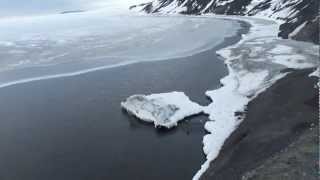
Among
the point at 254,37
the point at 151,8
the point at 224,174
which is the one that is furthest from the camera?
the point at 151,8

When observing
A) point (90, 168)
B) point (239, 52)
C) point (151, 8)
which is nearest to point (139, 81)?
point (239, 52)

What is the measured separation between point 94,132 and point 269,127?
1298cm

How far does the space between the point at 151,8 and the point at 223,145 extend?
445 feet

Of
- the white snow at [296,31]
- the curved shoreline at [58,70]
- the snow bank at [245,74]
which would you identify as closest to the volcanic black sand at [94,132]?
the snow bank at [245,74]

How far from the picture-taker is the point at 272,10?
96750mm

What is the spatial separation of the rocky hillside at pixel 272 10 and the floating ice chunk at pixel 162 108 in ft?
84.1

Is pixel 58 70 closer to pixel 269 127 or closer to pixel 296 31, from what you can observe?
pixel 296 31

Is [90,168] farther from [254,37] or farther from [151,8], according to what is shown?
[151,8]

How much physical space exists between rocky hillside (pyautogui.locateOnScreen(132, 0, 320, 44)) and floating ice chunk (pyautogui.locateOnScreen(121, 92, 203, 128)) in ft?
84.1

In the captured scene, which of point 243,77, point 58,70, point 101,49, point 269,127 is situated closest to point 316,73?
point 243,77

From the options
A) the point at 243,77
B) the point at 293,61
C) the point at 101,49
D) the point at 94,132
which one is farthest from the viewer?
the point at 101,49

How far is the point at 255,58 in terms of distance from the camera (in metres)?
51.2

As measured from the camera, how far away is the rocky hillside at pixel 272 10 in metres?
60.5

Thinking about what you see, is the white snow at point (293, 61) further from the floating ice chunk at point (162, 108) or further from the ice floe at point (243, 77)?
the floating ice chunk at point (162, 108)
